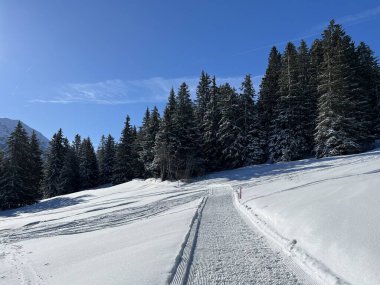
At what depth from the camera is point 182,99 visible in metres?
41.2

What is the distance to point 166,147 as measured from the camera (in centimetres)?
3834

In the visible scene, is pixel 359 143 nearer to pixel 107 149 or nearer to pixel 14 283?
pixel 14 283

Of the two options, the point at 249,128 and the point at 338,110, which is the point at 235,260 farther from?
the point at 249,128

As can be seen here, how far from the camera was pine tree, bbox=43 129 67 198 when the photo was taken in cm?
5603

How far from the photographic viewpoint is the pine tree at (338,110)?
31.2 meters

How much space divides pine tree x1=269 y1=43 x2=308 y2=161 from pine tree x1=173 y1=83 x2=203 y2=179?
949 cm

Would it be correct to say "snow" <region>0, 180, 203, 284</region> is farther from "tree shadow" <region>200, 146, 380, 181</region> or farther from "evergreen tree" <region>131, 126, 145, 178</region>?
"evergreen tree" <region>131, 126, 145, 178</region>

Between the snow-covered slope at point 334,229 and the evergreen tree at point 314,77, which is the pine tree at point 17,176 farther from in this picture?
the evergreen tree at point 314,77

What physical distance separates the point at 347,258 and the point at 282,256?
1488mm

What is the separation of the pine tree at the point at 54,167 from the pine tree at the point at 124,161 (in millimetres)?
10457

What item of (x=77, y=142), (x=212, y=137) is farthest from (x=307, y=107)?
(x=77, y=142)

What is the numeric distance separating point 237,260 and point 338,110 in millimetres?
29620

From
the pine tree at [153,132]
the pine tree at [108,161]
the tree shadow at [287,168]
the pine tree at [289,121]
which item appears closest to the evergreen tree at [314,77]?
the pine tree at [289,121]

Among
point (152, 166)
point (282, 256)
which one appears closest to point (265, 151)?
point (152, 166)
